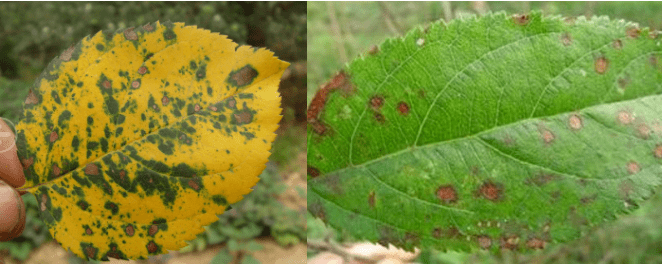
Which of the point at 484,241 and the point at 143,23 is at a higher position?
the point at 143,23

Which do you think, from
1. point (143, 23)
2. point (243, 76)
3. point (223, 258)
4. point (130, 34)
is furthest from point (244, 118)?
point (223, 258)

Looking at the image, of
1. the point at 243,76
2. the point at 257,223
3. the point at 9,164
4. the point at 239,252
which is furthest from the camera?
the point at 257,223

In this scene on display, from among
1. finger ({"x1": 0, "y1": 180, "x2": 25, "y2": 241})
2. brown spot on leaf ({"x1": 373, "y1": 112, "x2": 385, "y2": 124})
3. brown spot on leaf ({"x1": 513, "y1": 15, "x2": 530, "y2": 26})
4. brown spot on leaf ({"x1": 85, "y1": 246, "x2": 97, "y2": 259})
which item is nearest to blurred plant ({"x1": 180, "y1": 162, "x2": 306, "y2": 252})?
finger ({"x1": 0, "y1": 180, "x2": 25, "y2": 241})

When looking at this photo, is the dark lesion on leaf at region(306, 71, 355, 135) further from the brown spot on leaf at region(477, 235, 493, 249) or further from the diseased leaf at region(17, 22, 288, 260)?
the brown spot on leaf at region(477, 235, 493, 249)

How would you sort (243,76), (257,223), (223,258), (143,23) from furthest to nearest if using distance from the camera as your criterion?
1. (257,223)
2. (223,258)
3. (143,23)
4. (243,76)

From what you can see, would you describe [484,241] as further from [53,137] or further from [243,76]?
[53,137]

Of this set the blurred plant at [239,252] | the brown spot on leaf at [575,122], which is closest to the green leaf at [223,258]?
the blurred plant at [239,252]

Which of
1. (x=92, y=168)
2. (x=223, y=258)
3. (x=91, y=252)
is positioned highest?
(x=92, y=168)
